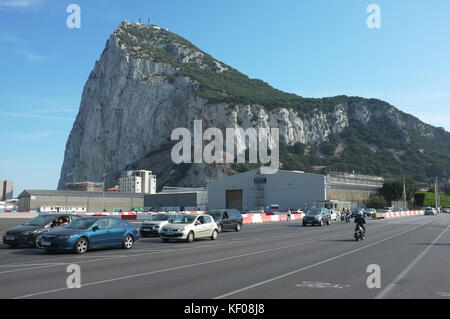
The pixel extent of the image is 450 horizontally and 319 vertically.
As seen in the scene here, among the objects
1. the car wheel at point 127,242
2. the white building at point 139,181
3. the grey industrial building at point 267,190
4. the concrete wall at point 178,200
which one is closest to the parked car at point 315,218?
the car wheel at point 127,242

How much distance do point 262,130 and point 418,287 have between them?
6322 inches

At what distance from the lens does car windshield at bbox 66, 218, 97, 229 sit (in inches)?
663

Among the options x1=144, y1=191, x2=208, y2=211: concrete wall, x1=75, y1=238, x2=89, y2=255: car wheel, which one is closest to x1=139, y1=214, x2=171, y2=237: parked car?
x1=75, y1=238, x2=89, y2=255: car wheel

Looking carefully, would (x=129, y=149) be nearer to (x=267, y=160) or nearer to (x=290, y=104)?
(x=267, y=160)

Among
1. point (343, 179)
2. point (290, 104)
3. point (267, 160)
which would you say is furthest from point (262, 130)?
point (343, 179)

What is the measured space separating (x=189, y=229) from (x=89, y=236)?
240 inches

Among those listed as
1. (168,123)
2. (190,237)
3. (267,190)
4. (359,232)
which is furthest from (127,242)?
(168,123)

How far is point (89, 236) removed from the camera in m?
16.4

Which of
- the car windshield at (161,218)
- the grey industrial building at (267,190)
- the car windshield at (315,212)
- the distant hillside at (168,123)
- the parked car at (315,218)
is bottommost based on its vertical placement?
the parked car at (315,218)

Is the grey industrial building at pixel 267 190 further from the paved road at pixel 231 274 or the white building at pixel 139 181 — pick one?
the white building at pixel 139 181

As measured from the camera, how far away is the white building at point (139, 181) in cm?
16452

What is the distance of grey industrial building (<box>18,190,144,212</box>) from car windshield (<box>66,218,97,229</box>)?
239 feet

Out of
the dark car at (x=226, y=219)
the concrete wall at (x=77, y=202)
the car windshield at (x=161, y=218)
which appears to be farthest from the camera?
the concrete wall at (x=77, y=202)

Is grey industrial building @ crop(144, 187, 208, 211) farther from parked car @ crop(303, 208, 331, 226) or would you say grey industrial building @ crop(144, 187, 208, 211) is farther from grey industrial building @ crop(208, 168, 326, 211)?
parked car @ crop(303, 208, 331, 226)
